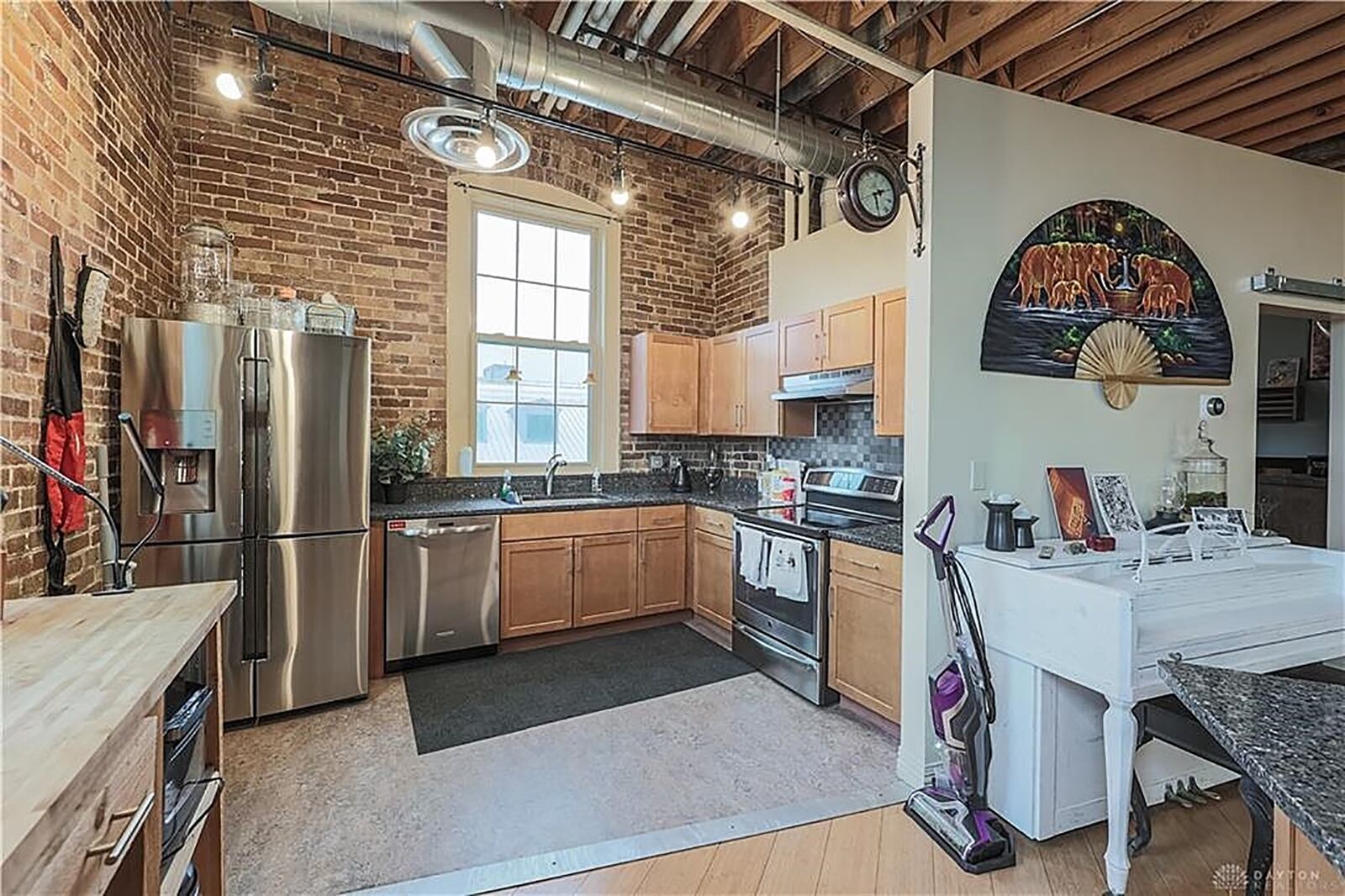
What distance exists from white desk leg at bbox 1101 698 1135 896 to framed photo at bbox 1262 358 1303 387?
18.9ft

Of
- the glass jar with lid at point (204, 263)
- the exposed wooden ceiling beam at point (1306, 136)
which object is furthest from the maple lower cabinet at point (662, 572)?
the exposed wooden ceiling beam at point (1306, 136)

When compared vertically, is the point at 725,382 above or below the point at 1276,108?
below

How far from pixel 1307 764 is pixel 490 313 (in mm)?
4603

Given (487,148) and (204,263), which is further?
(204,263)

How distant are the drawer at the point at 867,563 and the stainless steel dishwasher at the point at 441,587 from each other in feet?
6.73

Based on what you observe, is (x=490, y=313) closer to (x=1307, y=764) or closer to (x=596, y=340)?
(x=596, y=340)

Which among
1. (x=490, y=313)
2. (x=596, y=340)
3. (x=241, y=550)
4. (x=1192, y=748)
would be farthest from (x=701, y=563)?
(x=1192, y=748)

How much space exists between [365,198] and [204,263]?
3.48ft

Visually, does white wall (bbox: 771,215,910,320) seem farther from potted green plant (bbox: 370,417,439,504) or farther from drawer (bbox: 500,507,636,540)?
potted green plant (bbox: 370,417,439,504)

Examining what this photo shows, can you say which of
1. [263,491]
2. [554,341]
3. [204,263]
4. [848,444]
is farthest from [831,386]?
[204,263]

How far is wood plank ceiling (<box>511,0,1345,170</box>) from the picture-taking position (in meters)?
2.87

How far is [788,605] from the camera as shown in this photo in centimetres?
356

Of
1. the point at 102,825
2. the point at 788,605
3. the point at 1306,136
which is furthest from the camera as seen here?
the point at 1306,136

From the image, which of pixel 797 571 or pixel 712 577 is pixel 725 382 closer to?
pixel 712 577
